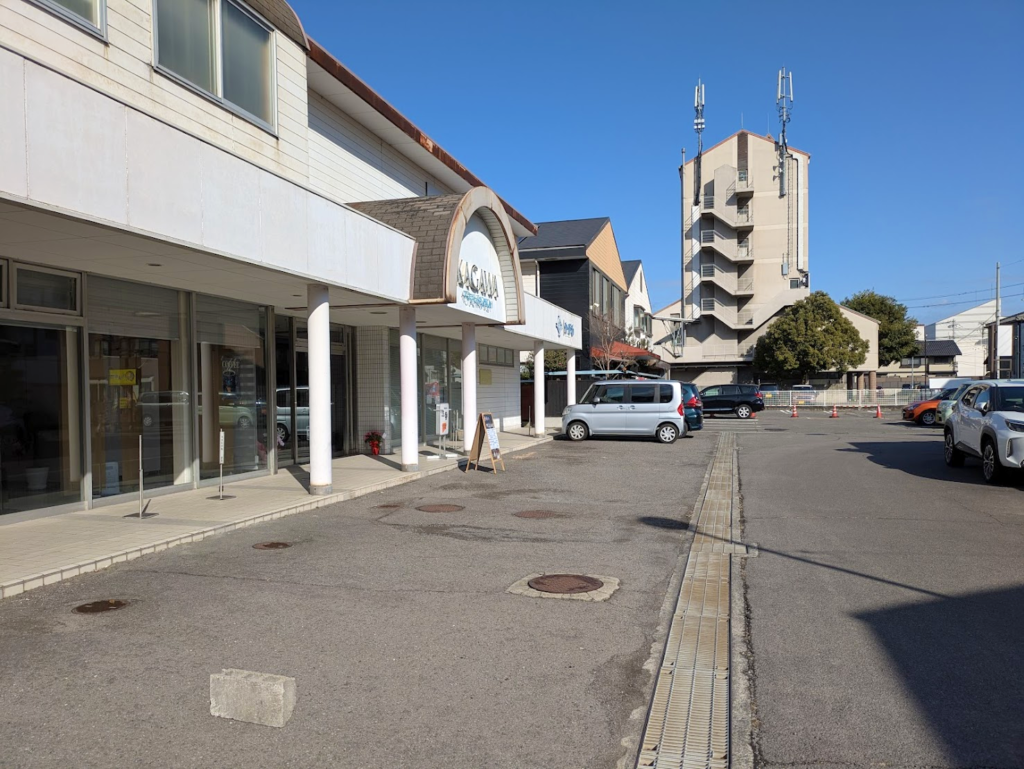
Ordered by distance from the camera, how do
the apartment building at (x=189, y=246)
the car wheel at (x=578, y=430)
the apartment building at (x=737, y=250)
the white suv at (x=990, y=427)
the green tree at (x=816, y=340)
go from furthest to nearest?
1. the apartment building at (x=737, y=250)
2. the green tree at (x=816, y=340)
3. the car wheel at (x=578, y=430)
4. the white suv at (x=990, y=427)
5. the apartment building at (x=189, y=246)

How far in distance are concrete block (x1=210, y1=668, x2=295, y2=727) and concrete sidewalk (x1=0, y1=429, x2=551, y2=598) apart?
10.9ft

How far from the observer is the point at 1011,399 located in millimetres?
14141

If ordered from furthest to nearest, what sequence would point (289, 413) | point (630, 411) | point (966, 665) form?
point (630, 411) < point (289, 413) < point (966, 665)

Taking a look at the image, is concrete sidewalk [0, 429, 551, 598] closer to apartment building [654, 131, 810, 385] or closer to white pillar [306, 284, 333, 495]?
white pillar [306, 284, 333, 495]

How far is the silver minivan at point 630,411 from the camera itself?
74.9 ft

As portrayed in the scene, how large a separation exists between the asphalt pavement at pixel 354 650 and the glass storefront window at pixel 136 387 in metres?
2.90

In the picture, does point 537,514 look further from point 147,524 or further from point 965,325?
point 965,325

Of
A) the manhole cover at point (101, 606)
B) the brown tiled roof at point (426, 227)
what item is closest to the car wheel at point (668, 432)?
the brown tiled roof at point (426, 227)

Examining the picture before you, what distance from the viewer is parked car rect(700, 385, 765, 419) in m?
38.6

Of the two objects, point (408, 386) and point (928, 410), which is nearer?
point (408, 386)

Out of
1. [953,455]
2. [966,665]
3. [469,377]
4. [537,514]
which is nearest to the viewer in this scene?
[966,665]

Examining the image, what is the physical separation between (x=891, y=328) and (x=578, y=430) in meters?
50.0

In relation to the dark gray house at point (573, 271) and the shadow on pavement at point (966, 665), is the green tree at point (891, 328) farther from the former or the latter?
the shadow on pavement at point (966, 665)

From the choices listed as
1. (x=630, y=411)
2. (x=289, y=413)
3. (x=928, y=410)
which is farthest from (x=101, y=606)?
(x=928, y=410)
